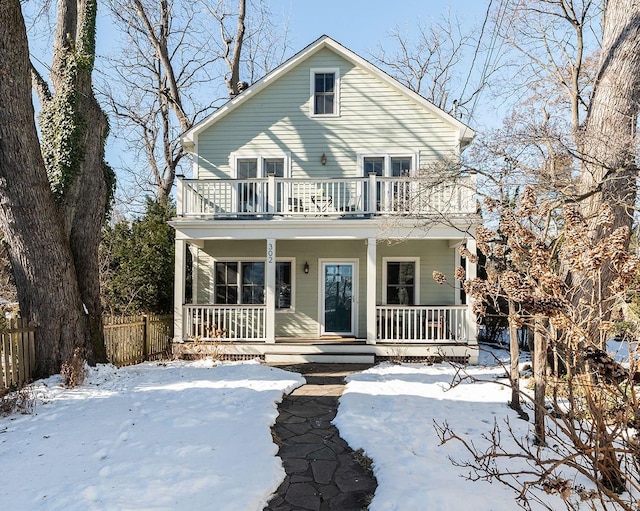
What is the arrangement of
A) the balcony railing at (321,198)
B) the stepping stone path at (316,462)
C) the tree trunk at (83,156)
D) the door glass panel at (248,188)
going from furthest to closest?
the door glass panel at (248,188) < the balcony railing at (321,198) < the tree trunk at (83,156) < the stepping stone path at (316,462)

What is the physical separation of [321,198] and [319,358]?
13.2 ft

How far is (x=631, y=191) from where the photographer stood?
660 centimetres

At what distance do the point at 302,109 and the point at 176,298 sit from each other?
6.26 metres

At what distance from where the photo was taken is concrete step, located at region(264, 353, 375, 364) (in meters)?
9.37

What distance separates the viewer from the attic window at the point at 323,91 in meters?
11.5

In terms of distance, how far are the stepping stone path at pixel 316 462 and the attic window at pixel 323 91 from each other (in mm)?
8087

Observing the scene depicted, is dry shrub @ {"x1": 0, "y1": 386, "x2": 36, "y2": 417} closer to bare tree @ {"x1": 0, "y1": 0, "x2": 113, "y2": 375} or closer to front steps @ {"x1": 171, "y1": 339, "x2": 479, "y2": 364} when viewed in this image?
bare tree @ {"x1": 0, "y1": 0, "x2": 113, "y2": 375}

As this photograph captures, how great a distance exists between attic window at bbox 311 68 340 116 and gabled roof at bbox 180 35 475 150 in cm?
55

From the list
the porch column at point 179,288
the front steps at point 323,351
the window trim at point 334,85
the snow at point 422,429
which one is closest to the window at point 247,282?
the porch column at point 179,288

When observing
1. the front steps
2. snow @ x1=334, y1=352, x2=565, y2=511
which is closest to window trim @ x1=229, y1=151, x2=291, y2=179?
the front steps

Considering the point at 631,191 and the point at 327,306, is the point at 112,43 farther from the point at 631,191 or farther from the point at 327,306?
the point at 631,191

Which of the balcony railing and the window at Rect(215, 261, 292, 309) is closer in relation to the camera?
the balcony railing

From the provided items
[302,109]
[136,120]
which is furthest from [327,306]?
[136,120]

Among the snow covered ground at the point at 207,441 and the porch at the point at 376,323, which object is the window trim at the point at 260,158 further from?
the snow covered ground at the point at 207,441
